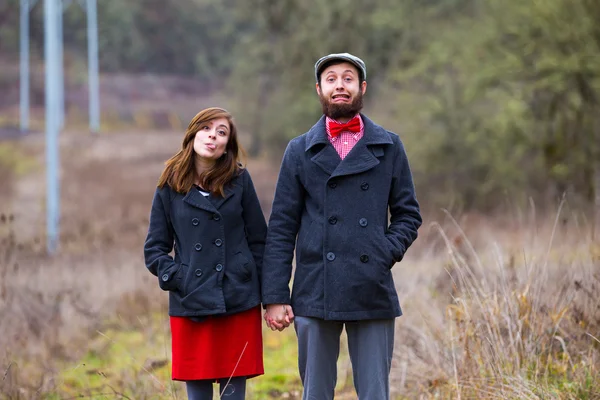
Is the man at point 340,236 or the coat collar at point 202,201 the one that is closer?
the man at point 340,236

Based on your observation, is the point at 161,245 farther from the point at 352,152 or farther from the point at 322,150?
the point at 352,152

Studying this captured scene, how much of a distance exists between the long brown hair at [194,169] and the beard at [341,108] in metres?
0.50

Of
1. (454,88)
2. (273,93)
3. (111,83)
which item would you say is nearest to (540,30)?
(454,88)

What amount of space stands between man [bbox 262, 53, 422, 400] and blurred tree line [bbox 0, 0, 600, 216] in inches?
162

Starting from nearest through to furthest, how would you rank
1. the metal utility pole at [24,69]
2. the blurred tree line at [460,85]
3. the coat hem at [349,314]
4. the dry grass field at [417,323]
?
the coat hem at [349,314] < the dry grass field at [417,323] < the blurred tree line at [460,85] < the metal utility pole at [24,69]

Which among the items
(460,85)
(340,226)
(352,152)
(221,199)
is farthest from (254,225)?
(460,85)

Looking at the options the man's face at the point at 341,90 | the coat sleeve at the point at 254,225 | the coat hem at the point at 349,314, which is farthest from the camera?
the coat sleeve at the point at 254,225

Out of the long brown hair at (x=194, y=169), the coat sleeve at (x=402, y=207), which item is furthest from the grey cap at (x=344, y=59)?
the long brown hair at (x=194, y=169)

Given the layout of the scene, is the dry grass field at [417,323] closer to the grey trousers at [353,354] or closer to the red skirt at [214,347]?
the red skirt at [214,347]

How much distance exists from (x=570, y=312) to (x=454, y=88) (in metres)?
14.4

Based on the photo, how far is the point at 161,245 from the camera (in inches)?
160

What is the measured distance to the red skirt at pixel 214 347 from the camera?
13.1ft

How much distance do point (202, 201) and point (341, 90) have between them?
82 centimetres

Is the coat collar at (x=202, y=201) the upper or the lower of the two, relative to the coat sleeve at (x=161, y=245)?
upper
